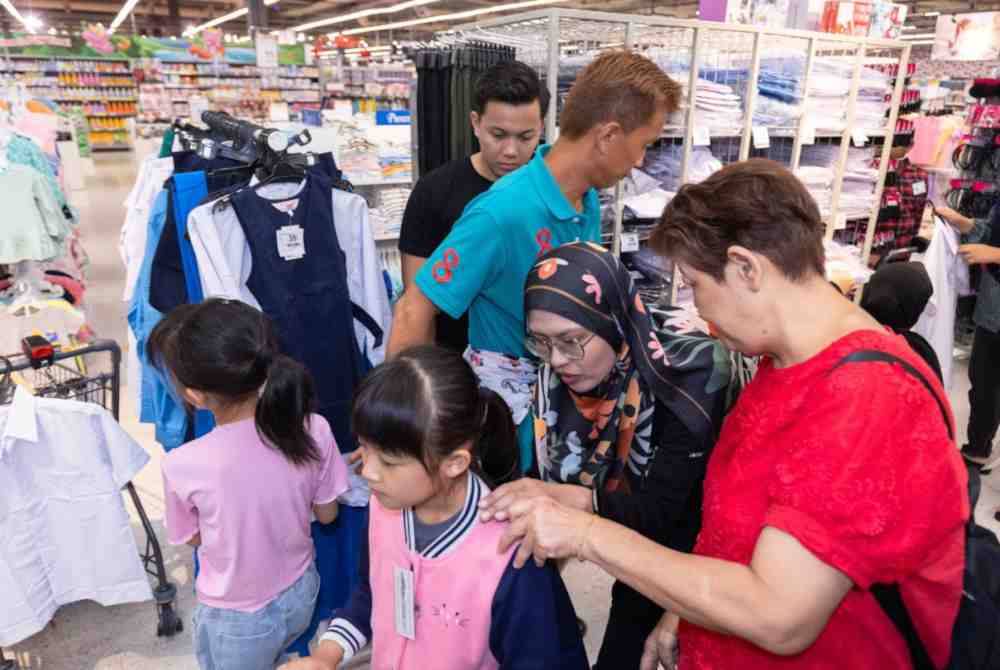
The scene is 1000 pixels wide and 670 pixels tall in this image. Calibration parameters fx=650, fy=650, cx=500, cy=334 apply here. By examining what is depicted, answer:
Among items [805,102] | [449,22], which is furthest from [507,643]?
[449,22]

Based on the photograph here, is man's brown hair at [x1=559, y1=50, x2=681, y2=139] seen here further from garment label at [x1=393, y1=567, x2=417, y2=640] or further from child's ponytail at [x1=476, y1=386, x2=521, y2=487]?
garment label at [x1=393, y1=567, x2=417, y2=640]

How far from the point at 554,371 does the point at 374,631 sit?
2.11ft

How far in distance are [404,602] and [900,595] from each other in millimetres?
809

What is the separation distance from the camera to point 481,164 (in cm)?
257

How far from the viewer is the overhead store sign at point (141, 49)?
51.8ft

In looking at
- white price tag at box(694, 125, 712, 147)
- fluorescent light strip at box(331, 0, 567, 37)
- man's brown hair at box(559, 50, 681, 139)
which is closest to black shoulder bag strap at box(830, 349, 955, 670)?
man's brown hair at box(559, 50, 681, 139)

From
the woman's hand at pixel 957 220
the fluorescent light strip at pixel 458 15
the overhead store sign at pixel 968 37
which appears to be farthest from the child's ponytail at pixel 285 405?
the fluorescent light strip at pixel 458 15

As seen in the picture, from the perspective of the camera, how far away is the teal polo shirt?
162 centimetres

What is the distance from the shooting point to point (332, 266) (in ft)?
7.26

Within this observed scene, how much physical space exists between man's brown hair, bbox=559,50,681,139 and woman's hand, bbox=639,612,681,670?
1.16m

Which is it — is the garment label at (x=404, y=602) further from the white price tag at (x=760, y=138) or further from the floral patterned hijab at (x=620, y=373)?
the white price tag at (x=760, y=138)

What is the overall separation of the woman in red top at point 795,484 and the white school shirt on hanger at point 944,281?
3.19 meters

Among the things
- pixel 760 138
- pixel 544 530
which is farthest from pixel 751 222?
pixel 760 138

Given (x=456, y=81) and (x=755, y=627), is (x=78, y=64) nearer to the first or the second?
(x=456, y=81)
